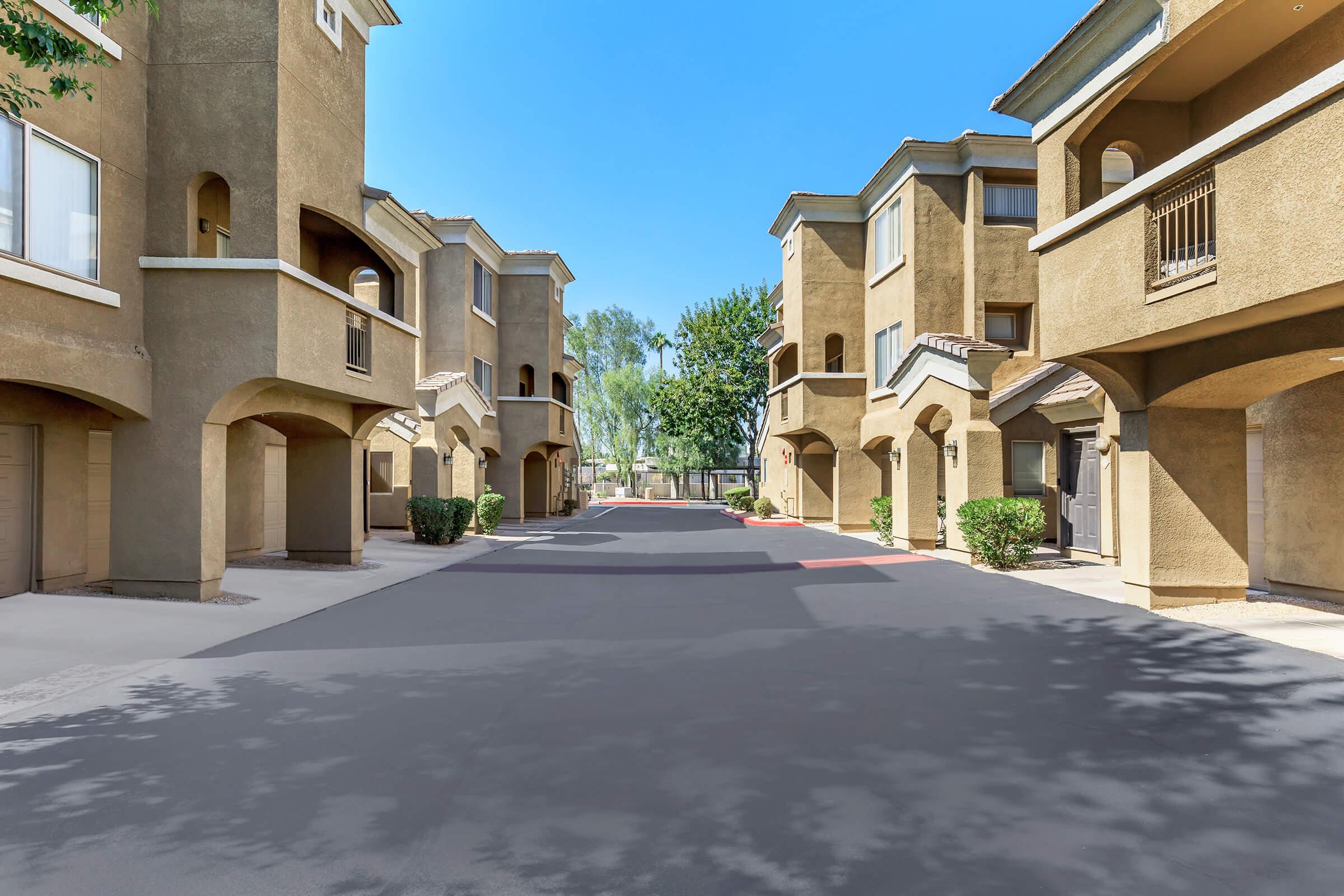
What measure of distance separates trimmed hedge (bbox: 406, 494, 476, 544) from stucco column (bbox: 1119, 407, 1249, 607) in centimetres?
1585

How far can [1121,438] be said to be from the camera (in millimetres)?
10836

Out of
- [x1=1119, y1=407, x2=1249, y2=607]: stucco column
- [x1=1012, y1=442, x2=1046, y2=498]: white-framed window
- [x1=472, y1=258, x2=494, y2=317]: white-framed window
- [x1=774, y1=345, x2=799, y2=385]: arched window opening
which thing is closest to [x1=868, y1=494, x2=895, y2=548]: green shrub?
[x1=1012, y1=442, x2=1046, y2=498]: white-framed window

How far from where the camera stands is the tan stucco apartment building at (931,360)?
17016 mm

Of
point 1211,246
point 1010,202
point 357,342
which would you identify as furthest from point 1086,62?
point 357,342

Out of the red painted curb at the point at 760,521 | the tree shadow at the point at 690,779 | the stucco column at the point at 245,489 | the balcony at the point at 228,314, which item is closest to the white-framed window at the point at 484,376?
the stucco column at the point at 245,489

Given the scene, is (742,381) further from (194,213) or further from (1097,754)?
(1097,754)

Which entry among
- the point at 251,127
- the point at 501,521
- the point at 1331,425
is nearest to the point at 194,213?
the point at 251,127

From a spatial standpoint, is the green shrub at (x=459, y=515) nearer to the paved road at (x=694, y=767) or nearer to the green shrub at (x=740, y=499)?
the paved road at (x=694, y=767)

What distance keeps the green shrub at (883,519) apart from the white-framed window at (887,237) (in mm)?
7408

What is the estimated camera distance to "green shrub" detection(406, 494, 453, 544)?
19.7m

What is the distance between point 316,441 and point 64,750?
35.6 ft

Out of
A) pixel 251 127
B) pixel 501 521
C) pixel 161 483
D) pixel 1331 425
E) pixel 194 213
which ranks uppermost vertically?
pixel 251 127

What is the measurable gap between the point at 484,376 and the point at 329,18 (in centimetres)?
1570

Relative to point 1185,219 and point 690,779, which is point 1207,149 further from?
point 690,779
